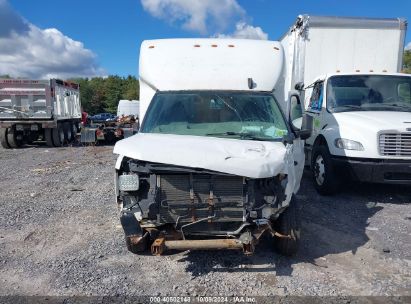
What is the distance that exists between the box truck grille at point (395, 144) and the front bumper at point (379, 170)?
0.13 metres

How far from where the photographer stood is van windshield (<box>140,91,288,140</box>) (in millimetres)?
4711

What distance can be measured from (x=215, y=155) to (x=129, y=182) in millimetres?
892

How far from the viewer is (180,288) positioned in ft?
12.3

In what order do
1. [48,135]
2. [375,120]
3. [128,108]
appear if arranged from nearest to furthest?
[375,120], [48,135], [128,108]

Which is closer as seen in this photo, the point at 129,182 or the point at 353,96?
the point at 129,182

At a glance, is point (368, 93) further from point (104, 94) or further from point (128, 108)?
point (104, 94)

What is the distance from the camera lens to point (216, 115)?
16.4 feet

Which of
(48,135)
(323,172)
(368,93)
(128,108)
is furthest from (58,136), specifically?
(368,93)

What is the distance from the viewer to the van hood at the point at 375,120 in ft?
20.2

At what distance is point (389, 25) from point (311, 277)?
7052mm

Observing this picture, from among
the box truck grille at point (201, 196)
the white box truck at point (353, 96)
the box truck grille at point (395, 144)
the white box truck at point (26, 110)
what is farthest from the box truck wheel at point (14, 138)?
→ the box truck grille at point (395, 144)

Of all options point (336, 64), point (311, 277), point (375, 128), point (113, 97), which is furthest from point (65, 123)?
point (113, 97)

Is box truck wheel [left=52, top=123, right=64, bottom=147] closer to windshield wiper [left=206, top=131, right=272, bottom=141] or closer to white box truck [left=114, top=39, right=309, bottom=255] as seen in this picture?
white box truck [left=114, top=39, right=309, bottom=255]

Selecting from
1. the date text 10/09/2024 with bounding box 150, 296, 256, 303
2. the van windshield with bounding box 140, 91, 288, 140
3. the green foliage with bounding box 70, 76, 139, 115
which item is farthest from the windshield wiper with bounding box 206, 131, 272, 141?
the green foliage with bounding box 70, 76, 139, 115
